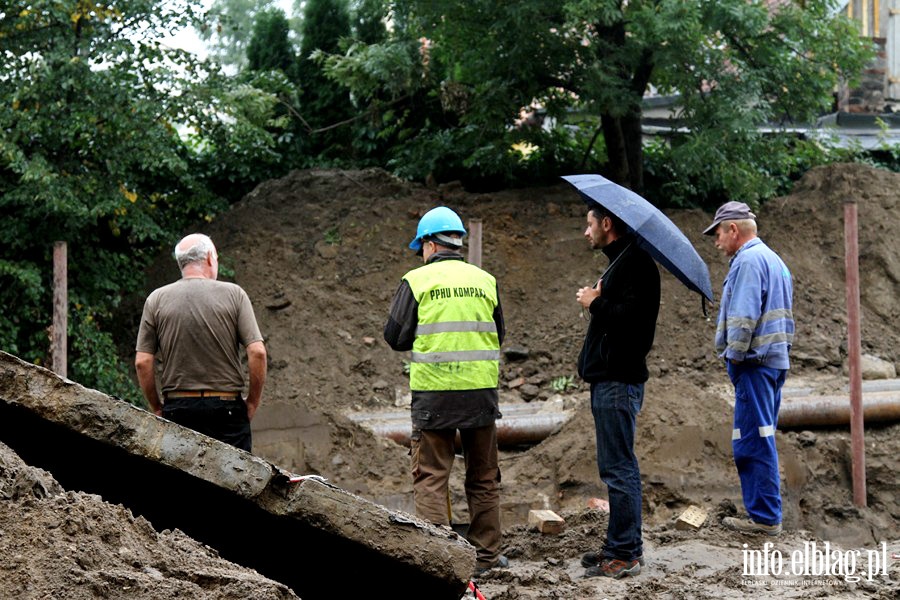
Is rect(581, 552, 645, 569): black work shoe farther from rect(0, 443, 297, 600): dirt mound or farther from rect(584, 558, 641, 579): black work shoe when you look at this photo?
rect(0, 443, 297, 600): dirt mound

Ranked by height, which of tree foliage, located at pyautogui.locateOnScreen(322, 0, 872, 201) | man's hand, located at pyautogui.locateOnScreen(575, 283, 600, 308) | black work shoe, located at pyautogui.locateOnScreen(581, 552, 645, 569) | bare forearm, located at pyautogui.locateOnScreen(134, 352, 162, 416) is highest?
tree foliage, located at pyautogui.locateOnScreen(322, 0, 872, 201)

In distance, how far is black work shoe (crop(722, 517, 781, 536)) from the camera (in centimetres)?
705

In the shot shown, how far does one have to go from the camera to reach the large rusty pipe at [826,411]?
9953 mm

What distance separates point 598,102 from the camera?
12.6 m

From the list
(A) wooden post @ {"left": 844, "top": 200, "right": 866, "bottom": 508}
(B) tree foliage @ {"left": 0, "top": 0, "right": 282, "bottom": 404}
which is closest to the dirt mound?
(A) wooden post @ {"left": 844, "top": 200, "right": 866, "bottom": 508}

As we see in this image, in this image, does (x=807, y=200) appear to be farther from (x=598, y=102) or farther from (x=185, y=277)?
(x=185, y=277)

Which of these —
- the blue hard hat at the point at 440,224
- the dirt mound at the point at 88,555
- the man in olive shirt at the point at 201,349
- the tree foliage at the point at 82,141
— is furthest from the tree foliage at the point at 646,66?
Answer: the dirt mound at the point at 88,555

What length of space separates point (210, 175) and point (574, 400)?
608cm

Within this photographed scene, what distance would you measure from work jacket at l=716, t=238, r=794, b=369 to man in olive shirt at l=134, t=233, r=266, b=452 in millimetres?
3006

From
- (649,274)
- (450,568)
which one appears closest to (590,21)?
(649,274)

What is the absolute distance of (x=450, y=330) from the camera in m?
6.20

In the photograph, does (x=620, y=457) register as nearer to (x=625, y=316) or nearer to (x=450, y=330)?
(x=625, y=316)

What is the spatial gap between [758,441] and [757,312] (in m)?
0.82

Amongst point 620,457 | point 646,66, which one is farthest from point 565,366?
point 620,457
